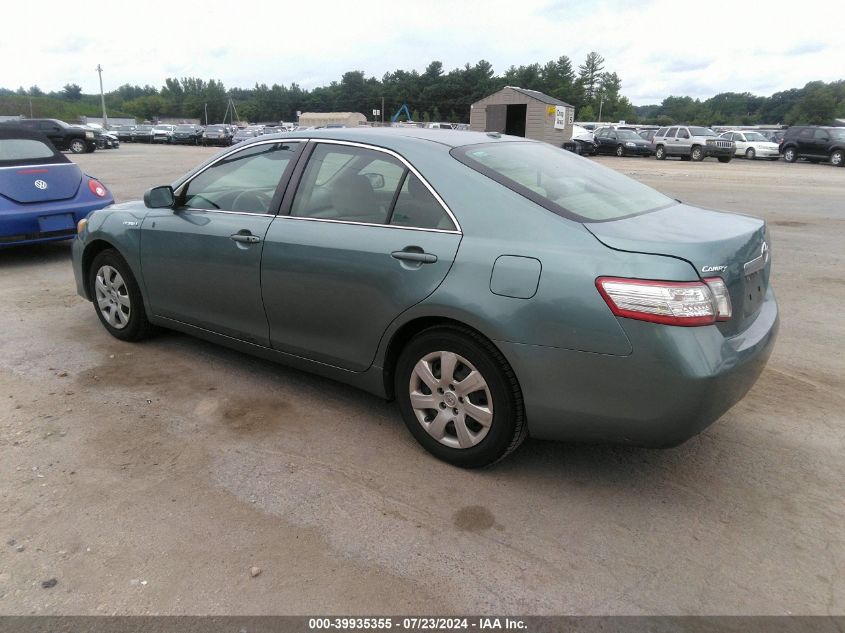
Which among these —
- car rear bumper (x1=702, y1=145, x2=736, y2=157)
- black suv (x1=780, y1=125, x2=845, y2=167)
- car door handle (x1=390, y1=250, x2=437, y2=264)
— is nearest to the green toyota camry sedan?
car door handle (x1=390, y1=250, x2=437, y2=264)

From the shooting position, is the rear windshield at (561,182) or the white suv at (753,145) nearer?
the rear windshield at (561,182)

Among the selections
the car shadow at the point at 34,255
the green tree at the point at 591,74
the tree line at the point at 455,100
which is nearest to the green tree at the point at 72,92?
the tree line at the point at 455,100

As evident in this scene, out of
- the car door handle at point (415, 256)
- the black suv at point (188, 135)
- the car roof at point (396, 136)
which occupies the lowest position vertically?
the black suv at point (188, 135)

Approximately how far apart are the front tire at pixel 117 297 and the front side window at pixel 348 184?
174 cm

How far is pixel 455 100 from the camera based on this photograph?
95.1 meters

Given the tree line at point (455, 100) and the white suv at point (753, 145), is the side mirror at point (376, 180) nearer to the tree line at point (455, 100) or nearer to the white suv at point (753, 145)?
the white suv at point (753, 145)

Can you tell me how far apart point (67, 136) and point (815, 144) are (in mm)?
34804

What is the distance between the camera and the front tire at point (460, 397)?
2.94 m

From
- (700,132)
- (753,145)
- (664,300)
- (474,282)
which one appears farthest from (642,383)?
(753,145)

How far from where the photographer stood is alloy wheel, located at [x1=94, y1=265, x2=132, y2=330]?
4.77 m

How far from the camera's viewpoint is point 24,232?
7074 mm

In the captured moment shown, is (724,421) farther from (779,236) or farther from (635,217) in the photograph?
(779,236)

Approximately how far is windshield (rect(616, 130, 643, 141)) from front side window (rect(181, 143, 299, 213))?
3226cm

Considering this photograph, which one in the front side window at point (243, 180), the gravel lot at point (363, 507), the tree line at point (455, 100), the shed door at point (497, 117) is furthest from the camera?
the tree line at point (455, 100)
